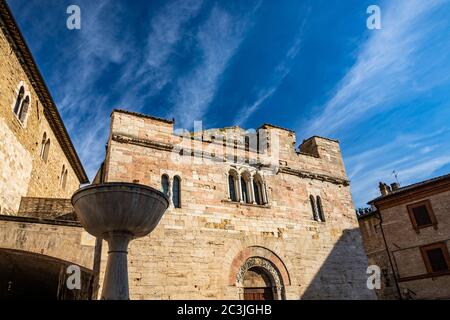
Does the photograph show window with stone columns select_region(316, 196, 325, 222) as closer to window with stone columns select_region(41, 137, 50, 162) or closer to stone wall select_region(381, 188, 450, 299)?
stone wall select_region(381, 188, 450, 299)

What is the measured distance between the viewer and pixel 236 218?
10836 mm

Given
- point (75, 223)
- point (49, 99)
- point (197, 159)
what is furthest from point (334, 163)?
point (49, 99)

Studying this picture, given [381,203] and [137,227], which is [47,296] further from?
[381,203]

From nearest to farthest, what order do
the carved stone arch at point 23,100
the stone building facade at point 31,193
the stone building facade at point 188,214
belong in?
the stone building facade at point 31,193, the stone building facade at point 188,214, the carved stone arch at point 23,100

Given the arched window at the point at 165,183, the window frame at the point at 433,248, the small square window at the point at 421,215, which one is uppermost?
the small square window at the point at 421,215

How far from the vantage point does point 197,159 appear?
11148 mm

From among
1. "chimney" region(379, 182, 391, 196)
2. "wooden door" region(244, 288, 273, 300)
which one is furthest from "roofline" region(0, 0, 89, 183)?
"chimney" region(379, 182, 391, 196)

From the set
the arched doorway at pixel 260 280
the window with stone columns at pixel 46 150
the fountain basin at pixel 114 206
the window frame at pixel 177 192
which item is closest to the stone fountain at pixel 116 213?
the fountain basin at pixel 114 206

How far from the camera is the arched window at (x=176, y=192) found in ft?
33.3

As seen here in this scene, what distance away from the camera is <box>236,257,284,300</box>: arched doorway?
10.2 meters

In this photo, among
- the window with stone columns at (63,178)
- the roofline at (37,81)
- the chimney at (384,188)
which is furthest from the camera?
the chimney at (384,188)

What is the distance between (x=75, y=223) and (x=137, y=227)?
361cm

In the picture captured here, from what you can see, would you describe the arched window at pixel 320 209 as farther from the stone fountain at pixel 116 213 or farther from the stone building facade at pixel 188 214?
the stone fountain at pixel 116 213

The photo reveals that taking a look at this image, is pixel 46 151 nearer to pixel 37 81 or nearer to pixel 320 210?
pixel 37 81
